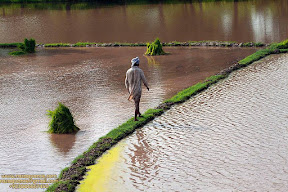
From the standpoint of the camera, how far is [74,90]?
50.5 feet

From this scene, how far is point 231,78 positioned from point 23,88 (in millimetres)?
6837

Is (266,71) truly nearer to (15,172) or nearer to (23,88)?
(23,88)

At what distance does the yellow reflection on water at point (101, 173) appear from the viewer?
760 cm

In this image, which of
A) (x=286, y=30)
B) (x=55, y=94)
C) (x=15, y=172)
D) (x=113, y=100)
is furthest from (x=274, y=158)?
(x=286, y=30)

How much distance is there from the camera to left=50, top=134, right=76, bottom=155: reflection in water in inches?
380

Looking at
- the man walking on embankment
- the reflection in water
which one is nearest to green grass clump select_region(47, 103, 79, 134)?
the reflection in water

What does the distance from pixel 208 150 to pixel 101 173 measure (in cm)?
208

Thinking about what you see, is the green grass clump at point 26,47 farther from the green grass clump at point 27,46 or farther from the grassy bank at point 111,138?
the grassy bank at point 111,138

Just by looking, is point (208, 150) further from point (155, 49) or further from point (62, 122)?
point (155, 49)

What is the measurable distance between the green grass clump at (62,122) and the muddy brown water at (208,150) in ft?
4.82

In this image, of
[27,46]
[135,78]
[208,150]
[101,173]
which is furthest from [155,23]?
[101,173]

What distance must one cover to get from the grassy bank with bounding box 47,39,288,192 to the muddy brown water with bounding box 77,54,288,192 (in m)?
0.15

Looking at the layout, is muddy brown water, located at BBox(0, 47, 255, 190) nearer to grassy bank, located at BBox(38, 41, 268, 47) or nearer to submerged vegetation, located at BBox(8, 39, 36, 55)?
submerged vegetation, located at BBox(8, 39, 36, 55)

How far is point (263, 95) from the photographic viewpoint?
502 inches
